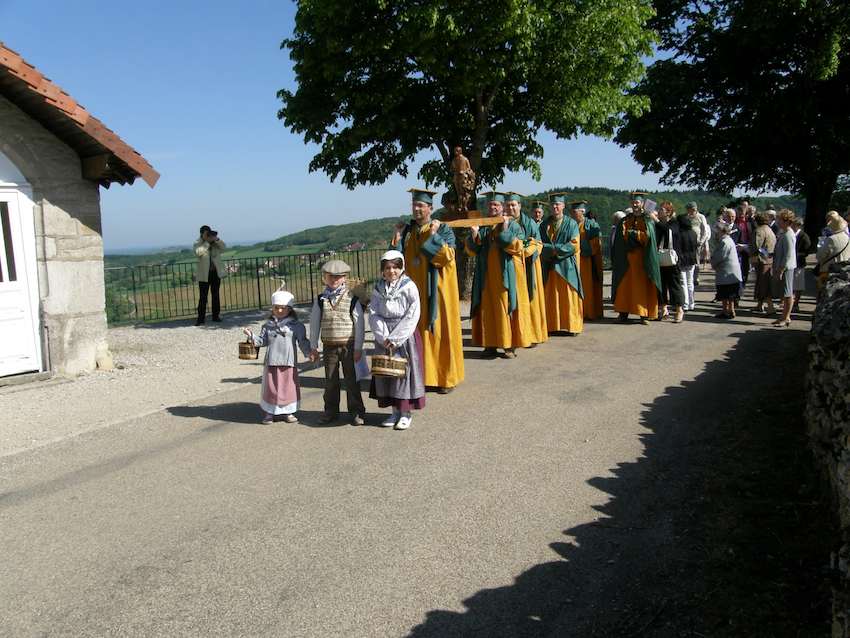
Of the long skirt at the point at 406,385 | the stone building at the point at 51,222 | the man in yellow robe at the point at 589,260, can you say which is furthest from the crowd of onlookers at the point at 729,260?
the stone building at the point at 51,222

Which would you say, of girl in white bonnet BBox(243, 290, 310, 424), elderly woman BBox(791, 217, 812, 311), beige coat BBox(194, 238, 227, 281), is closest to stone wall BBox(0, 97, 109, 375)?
girl in white bonnet BBox(243, 290, 310, 424)

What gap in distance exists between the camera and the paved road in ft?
12.1

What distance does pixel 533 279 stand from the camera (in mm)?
10273

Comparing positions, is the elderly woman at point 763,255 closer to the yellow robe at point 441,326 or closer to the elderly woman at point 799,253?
the elderly woman at point 799,253

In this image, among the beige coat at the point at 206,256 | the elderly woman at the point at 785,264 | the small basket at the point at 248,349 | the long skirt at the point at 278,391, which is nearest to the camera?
the small basket at the point at 248,349

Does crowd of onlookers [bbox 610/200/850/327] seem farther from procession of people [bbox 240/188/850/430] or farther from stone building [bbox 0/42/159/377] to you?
stone building [bbox 0/42/159/377]

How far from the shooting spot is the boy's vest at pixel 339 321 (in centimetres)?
689

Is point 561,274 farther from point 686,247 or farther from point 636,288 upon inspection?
point 686,247

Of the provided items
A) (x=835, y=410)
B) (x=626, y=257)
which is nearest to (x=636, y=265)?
(x=626, y=257)

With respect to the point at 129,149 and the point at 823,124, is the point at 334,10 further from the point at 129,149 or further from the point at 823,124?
the point at 823,124

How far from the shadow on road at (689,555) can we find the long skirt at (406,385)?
2.06 m

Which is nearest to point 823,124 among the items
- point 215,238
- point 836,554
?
point 215,238

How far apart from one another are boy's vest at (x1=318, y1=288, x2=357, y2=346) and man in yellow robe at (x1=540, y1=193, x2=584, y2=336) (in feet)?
17.3

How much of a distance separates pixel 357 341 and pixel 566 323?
17.5 ft
